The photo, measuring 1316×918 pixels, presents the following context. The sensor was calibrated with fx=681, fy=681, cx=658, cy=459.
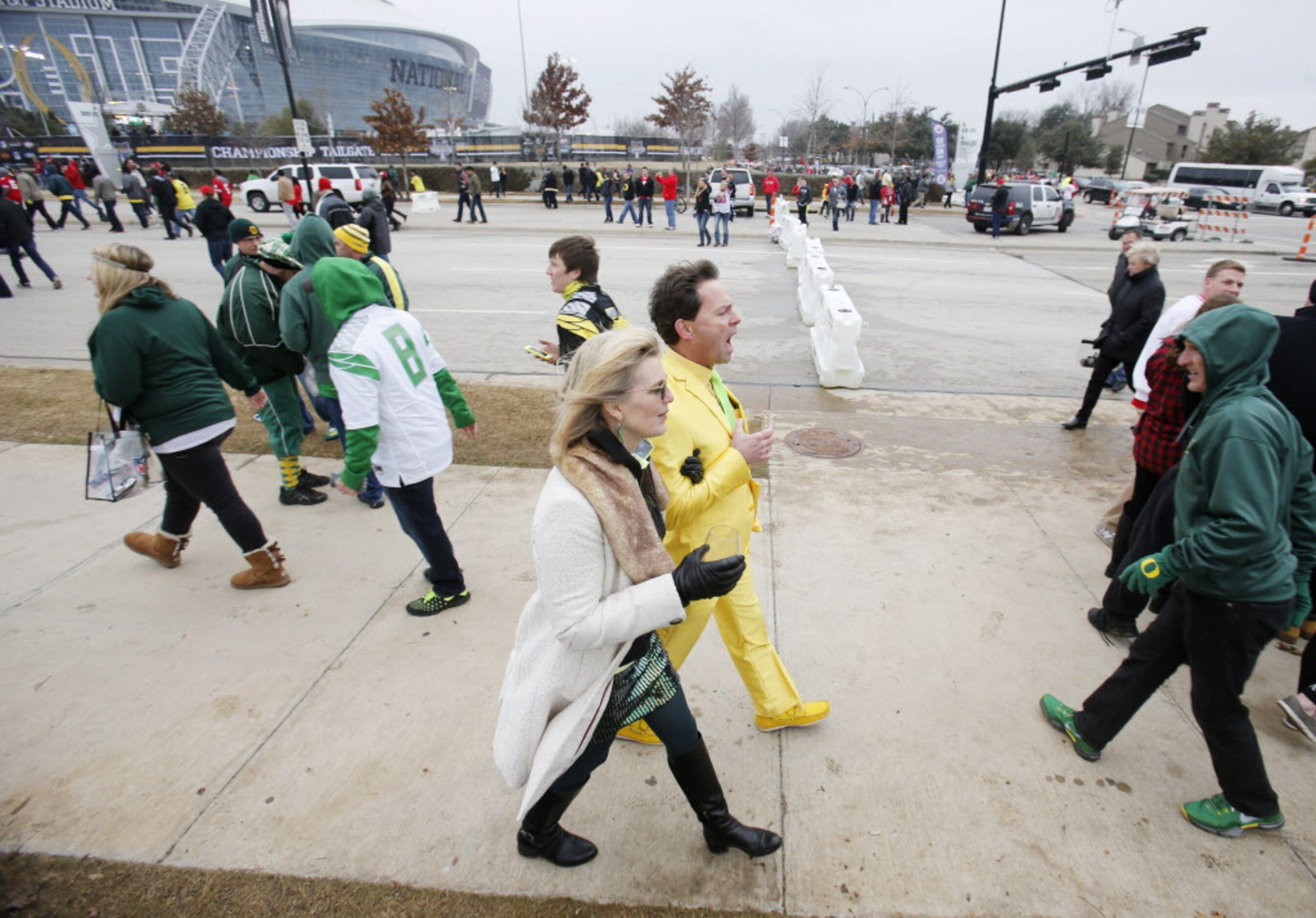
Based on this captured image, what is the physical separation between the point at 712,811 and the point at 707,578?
977mm

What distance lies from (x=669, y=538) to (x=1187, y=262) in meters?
20.9

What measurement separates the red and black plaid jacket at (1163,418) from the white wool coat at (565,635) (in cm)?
298

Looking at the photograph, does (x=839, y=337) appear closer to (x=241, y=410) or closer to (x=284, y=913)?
(x=241, y=410)

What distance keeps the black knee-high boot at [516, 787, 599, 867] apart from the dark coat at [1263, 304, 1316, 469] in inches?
141

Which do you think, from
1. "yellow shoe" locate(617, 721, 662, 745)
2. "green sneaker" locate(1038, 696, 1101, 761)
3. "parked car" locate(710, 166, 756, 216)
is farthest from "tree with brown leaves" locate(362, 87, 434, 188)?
"green sneaker" locate(1038, 696, 1101, 761)

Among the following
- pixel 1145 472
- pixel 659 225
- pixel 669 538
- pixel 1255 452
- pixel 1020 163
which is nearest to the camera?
pixel 1255 452

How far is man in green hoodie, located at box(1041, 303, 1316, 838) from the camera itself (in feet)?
6.93

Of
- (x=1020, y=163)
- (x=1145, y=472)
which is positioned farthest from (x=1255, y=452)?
(x=1020, y=163)

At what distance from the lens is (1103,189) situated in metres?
42.8

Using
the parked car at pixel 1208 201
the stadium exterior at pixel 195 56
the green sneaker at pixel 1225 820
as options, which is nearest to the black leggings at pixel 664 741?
the green sneaker at pixel 1225 820

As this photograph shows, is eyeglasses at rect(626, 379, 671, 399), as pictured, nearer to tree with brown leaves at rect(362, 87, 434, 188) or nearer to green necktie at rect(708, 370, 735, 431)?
green necktie at rect(708, 370, 735, 431)

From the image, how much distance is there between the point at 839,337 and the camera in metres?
7.23

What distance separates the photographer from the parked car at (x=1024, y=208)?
23.0 meters

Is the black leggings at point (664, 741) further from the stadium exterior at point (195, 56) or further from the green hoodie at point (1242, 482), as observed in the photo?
the stadium exterior at point (195, 56)
